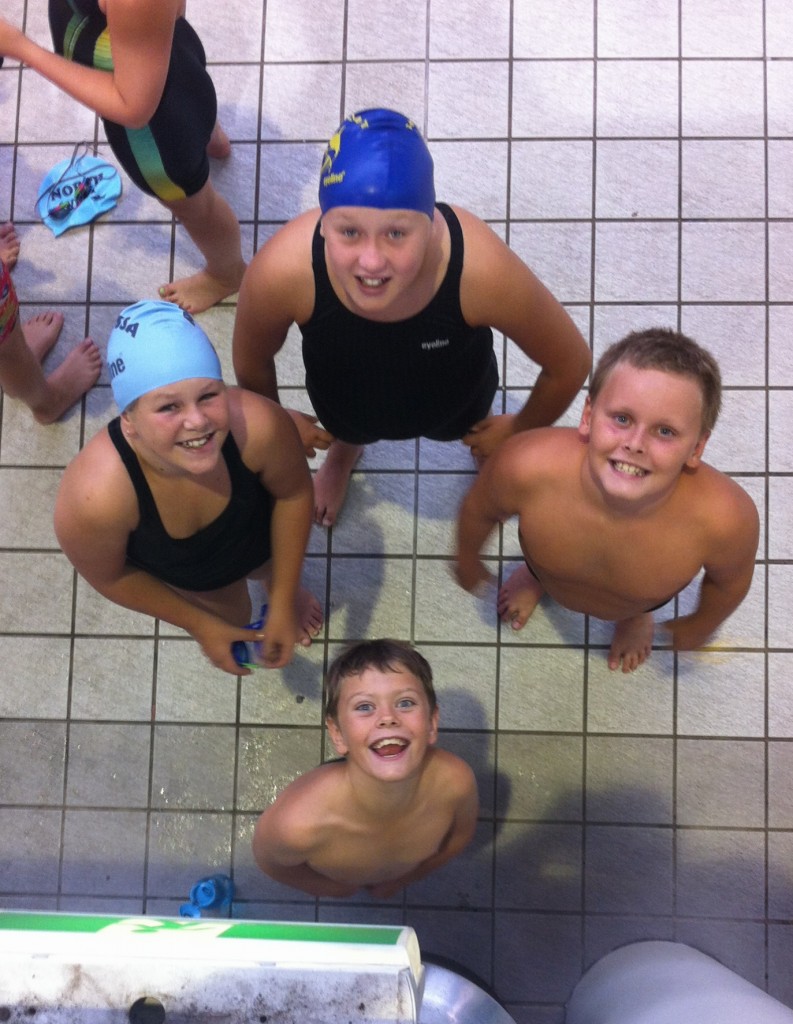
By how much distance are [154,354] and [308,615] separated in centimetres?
119

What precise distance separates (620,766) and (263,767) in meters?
1.12

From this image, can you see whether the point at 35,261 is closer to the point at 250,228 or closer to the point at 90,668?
the point at 250,228

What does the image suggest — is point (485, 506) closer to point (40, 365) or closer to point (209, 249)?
point (209, 249)

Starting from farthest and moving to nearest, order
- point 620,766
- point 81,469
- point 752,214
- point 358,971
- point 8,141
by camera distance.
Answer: point 8,141
point 752,214
point 620,766
point 81,469
point 358,971

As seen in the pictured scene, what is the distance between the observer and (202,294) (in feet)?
9.31

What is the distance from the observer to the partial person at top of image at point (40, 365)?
2.57 meters

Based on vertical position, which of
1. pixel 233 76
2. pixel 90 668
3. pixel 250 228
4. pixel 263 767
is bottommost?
pixel 263 767

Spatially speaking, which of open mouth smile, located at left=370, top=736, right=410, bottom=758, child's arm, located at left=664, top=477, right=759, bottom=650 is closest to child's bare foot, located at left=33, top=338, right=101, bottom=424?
open mouth smile, located at left=370, top=736, right=410, bottom=758

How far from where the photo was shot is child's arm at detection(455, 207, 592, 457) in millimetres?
1808

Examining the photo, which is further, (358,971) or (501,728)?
(501,728)

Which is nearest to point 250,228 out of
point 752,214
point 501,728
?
point 752,214

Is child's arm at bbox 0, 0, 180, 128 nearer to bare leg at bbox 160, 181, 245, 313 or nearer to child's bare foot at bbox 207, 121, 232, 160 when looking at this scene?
bare leg at bbox 160, 181, 245, 313

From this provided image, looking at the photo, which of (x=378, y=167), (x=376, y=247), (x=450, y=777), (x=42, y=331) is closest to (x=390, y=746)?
(x=450, y=777)

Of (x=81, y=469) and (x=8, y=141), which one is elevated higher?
(x=8, y=141)
